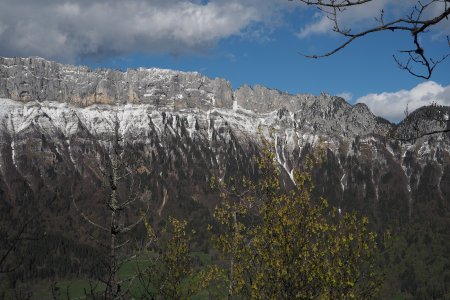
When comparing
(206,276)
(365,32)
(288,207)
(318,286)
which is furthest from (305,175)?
(365,32)

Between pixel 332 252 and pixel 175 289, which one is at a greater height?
pixel 332 252

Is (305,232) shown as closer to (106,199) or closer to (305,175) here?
(305,175)

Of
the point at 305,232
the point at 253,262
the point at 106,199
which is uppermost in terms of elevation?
the point at 106,199

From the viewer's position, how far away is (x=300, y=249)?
62.8ft

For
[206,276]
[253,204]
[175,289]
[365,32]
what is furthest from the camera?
[175,289]

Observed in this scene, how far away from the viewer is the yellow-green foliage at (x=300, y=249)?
1888 centimetres

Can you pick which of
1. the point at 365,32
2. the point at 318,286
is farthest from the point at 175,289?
the point at 365,32

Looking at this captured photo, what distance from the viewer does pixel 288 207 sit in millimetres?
19953

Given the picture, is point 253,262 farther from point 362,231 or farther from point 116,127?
point 116,127

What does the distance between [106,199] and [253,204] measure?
693 cm

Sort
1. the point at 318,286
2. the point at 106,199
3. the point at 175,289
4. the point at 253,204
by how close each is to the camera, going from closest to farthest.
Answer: the point at 318,286
the point at 106,199
the point at 253,204
the point at 175,289

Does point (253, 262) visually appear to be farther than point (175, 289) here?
No

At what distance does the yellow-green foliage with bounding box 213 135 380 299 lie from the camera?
61.9 ft

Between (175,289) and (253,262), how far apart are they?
11.5 meters
